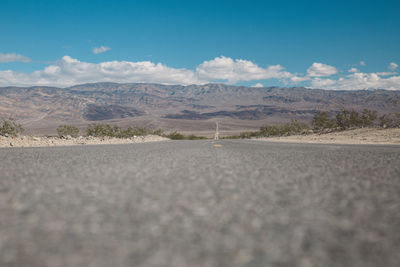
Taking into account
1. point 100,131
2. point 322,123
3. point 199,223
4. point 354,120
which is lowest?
point 100,131

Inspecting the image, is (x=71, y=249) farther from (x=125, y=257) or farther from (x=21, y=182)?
(x=21, y=182)

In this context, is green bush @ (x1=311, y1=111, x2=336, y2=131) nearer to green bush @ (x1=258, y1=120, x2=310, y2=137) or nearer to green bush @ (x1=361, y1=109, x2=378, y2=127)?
green bush @ (x1=361, y1=109, x2=378, y2=127)

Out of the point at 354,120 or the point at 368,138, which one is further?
the point at 354,120

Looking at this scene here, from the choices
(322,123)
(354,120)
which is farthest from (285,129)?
(354,120)

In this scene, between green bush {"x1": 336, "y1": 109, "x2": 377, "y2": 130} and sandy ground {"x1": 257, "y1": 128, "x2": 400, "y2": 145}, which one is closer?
sandy ground {"x1": 257, "y1": 128, "x2": 400, "y2": 145}

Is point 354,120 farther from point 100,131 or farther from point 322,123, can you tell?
point 100,131

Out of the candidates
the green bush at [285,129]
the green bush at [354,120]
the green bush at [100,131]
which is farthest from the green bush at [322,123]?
the green bush at [100,131]

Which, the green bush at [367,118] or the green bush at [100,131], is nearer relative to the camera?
the green bush at [367,118]

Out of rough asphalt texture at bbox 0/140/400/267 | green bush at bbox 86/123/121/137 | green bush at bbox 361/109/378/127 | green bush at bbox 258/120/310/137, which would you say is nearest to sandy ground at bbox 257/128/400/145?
green bush at bbox 361/109/378/127

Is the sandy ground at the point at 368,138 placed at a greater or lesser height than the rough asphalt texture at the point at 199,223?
lesser

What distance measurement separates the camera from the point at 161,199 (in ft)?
8.81

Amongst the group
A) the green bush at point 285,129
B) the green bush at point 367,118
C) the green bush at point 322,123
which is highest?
the green bush at point 367,118

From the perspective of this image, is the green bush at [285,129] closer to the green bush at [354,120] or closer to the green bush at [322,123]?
the green bush at [322,123]

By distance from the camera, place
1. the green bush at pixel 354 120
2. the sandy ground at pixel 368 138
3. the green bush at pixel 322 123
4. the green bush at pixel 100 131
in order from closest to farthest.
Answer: the sandy ground at pixel 368 138
the green bush at pixel 354 120
the green bush at pixel 322 123
the green bush at pixel 100 131
